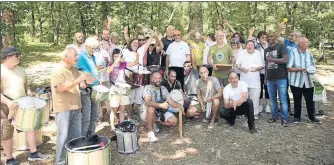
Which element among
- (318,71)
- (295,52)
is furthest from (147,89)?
(318,71)

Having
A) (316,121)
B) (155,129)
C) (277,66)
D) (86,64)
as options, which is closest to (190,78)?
(155,129)

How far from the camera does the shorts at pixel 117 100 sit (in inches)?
253

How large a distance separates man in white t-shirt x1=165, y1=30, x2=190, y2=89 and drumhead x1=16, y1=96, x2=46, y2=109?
11.9 ft

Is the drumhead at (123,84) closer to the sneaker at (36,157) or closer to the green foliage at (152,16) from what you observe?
the sneaker at (36,157)

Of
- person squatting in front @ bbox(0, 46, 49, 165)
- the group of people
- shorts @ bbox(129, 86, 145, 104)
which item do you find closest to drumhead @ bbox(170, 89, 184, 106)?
the group of people

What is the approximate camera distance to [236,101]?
22.3 ft

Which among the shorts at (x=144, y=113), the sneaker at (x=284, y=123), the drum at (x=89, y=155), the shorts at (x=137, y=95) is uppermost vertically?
the shorts at (x=137, y=95)

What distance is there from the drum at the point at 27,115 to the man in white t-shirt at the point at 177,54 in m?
3.77

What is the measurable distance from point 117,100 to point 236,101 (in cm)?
241

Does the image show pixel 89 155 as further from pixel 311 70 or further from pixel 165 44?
pixel 311 70

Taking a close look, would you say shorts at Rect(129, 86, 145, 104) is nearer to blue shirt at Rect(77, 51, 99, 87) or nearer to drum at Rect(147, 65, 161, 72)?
drum at Rect(147, 65, 161, 72)

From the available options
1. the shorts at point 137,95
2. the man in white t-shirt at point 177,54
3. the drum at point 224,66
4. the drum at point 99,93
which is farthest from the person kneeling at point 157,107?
the drum at point 224,66

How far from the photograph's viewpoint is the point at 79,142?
490 cm

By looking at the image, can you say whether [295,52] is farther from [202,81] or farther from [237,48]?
[202,81]
